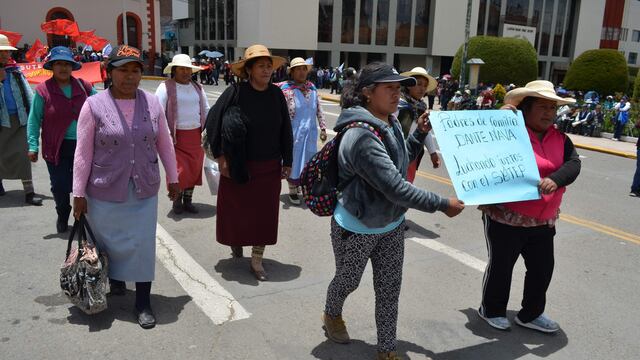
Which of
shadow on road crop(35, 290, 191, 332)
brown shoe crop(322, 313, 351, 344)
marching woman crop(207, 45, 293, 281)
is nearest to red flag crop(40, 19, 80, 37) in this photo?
marching woman crop(207, 45, 293, 281)

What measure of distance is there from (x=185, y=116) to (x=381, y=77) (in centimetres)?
367

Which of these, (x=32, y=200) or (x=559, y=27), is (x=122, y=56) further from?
(x=559, y=27)

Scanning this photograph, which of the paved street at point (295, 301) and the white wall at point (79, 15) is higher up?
the white wall at point (79, 15)

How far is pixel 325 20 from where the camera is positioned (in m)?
40.0

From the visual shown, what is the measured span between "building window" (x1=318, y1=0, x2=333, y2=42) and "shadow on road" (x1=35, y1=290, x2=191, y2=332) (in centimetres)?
3796

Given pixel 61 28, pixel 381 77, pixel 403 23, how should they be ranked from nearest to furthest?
pixel 381 77, pixel 61 28, pixel 403 23

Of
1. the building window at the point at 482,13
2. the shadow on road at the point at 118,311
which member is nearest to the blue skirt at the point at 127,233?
the shadow on road at the point at 118,311

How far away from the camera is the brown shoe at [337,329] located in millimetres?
3459

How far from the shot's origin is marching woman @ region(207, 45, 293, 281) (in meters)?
4.22

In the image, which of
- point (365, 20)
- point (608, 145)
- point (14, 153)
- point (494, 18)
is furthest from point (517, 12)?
point (14, 153)

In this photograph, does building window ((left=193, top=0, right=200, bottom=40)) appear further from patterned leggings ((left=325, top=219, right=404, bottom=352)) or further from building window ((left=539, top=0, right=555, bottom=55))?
patterned leggings ((left=325, top=219, right=404, bottom=352))

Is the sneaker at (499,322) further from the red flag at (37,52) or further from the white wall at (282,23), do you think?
the white wall at (282,23)

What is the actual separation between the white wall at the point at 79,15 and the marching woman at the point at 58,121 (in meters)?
30.2

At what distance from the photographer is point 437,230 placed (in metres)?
6.13
